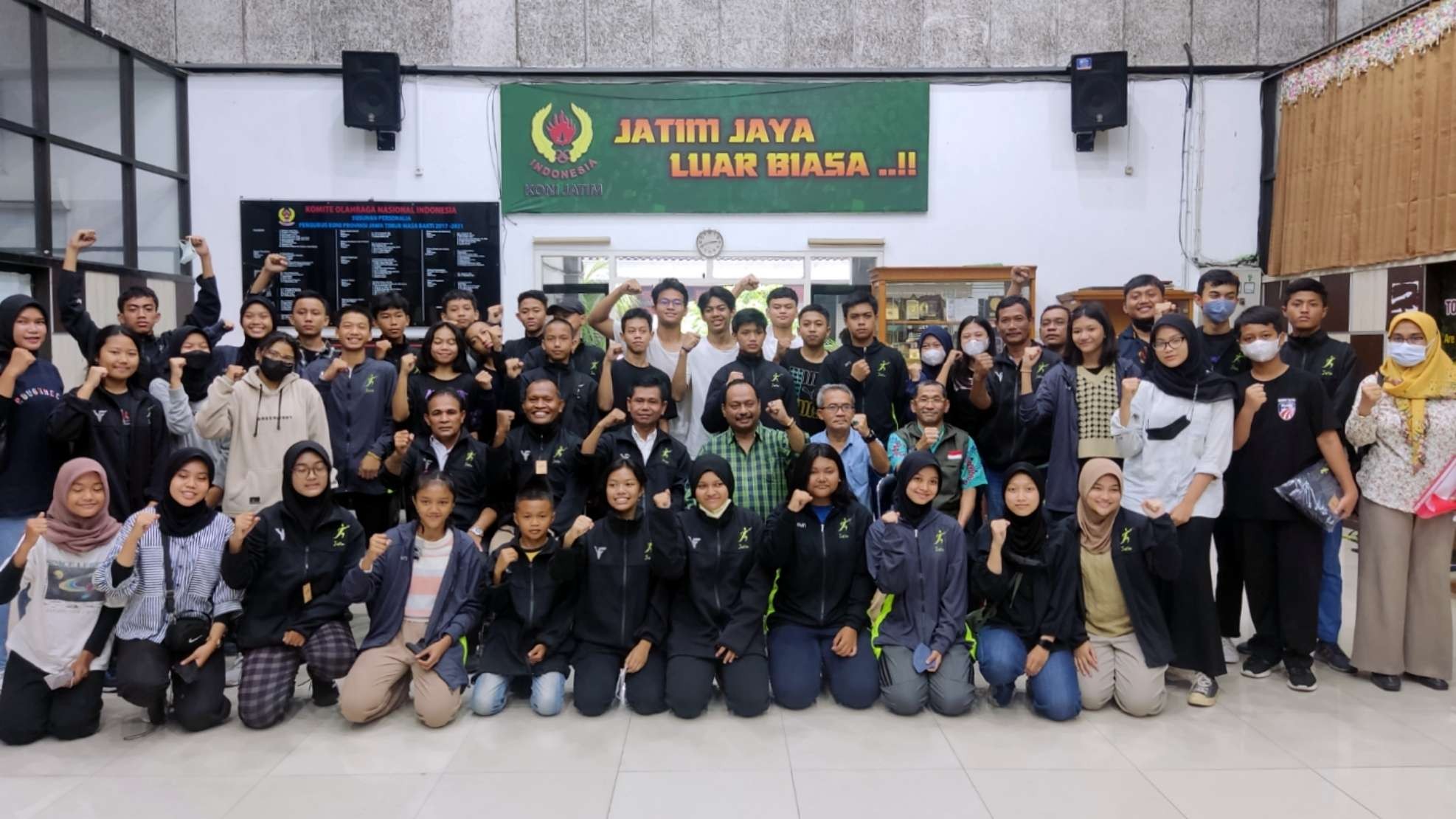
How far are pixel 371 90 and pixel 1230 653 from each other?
7476mm

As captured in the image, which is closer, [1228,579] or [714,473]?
[714,473]

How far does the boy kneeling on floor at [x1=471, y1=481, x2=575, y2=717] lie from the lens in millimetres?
3781

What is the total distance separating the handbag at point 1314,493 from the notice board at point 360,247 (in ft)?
21.0

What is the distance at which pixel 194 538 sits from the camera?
3.68 metres

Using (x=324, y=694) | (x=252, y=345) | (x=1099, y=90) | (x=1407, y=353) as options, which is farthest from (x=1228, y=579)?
(x=1099, y=90)

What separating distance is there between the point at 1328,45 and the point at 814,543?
6.78 m

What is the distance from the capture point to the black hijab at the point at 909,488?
3826 millimetres

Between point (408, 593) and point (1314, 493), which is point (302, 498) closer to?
point (408, 593)

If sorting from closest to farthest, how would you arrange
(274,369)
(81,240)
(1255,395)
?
(1255,395) → (274,369) → (81,240)

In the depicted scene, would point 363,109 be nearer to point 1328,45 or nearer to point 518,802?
point 518,802

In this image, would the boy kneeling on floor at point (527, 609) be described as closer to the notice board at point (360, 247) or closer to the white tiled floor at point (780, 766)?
the white tiled floor at point (780, 766)

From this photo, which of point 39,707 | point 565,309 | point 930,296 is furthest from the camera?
point 930,296

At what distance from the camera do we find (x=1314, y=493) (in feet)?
13.1

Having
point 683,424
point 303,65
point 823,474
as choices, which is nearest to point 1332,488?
point 823,474
